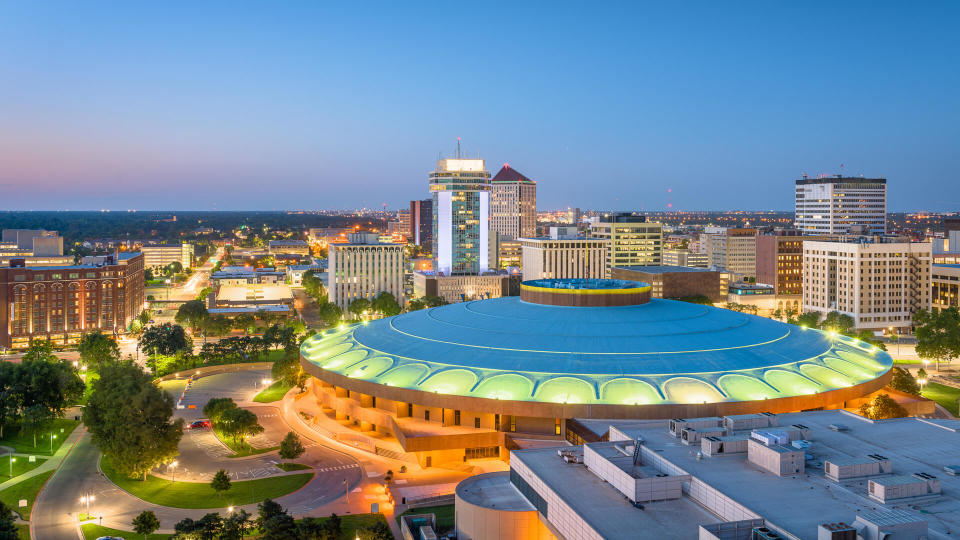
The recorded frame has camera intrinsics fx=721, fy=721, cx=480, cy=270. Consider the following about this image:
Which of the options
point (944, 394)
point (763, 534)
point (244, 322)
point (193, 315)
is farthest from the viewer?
point (244, 322)

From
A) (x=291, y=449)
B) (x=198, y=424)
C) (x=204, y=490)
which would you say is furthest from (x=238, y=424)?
(x=198, y=424)

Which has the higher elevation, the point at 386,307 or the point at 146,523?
the point at 386,307

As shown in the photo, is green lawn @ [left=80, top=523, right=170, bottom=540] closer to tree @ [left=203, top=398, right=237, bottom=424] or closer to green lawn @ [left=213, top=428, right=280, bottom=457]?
green lawn @ [left=213, top=428, right=280, bottom=457]

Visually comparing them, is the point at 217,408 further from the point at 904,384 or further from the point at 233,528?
the point at 904,384

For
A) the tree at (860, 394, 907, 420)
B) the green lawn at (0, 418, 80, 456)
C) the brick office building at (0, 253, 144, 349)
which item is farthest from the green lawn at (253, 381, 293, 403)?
the tree at (860, 394, 907, 420)

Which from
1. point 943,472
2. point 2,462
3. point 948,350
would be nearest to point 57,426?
point 2,462

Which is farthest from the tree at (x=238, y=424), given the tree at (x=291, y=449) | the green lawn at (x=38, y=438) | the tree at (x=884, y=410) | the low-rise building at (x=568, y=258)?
the low-rise building at (x=568, y=258)

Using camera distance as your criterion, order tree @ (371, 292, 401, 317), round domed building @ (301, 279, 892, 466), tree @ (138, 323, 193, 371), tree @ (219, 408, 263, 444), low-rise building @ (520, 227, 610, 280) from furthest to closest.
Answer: low-rise building @ (520, 227, 610, 280)
tree @ (371, 292, 401, 317)
tree @ (138, 323, 193, 371)
tree @ (219, 408, 263, 444)
round domed building @ (301, 279, 892, 466)
